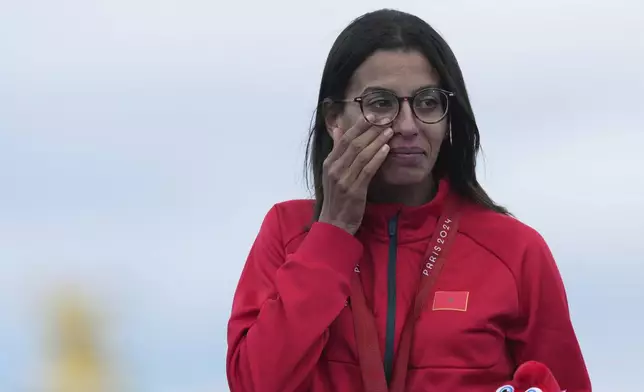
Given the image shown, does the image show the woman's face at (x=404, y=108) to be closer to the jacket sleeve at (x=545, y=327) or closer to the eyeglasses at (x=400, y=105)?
the eyeglasses at (x=400, y=105)

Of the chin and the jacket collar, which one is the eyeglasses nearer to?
the chin

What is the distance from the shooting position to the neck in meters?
4.74

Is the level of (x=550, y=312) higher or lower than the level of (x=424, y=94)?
lower

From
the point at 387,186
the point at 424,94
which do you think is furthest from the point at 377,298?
the point at 424,94

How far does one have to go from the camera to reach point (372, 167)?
177 inches

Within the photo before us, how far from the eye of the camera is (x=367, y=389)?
428 centimetres

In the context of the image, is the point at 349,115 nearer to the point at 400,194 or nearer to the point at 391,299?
the point at 400,194

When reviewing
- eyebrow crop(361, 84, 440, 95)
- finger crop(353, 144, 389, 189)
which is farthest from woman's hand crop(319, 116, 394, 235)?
eyebrow crop(361, 84, 440, 95)

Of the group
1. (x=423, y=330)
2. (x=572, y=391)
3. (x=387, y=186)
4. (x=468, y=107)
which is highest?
(x=468, y=107)

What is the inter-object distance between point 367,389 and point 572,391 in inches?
35.3

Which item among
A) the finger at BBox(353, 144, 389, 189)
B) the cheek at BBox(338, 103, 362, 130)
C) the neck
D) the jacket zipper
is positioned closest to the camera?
the jacket zipper

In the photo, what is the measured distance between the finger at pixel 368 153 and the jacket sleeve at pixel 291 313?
229 mm

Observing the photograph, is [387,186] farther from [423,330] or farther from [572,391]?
[572,391]

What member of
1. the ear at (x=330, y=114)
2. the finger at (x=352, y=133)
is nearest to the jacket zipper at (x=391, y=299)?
the finger at (x=352, y=133)
